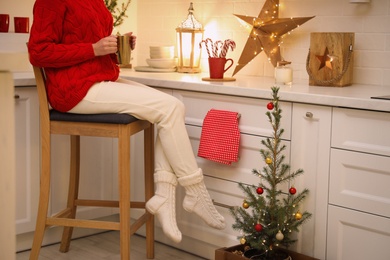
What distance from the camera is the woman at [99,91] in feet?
9.21

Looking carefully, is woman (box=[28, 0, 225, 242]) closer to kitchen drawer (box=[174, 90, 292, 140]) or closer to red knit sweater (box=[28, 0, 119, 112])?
red knit sweater (box=[28, 0, 119, 112])

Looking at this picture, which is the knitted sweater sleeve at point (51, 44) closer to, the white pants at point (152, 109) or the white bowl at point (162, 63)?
the white pants at point (152, 109)

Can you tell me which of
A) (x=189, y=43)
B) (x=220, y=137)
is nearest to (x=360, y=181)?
(x=220, y=137)

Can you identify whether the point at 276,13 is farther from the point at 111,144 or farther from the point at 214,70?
the point at 111,144

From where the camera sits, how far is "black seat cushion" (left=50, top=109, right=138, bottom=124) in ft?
9.41

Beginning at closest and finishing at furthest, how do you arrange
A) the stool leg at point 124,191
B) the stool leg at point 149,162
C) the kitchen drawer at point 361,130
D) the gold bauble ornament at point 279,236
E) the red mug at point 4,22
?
the kitchen drawer at point 361,130
the gold bauble ornament at point 279,236
the stool leg at point 124,191
the stool leg at point 149,162
the red mug at point 4,22

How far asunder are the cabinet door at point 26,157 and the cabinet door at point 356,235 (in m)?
1.48

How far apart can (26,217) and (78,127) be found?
711 mm

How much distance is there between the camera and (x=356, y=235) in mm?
2676

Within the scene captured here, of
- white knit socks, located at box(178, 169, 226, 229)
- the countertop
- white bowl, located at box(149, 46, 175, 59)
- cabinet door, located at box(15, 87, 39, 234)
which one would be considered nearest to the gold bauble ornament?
white knit socks, located at box(178, 169, 226, 229)

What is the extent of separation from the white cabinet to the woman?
1.91 feet

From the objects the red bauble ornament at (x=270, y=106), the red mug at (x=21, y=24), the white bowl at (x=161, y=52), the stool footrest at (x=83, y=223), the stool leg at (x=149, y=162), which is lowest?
the stool footrest at (x=83, y=223)

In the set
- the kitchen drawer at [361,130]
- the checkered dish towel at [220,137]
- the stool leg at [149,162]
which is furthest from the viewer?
the stool leg at [149,162]

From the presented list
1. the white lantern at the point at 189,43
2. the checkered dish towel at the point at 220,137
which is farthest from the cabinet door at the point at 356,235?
the white lantern at the point at 189,43
